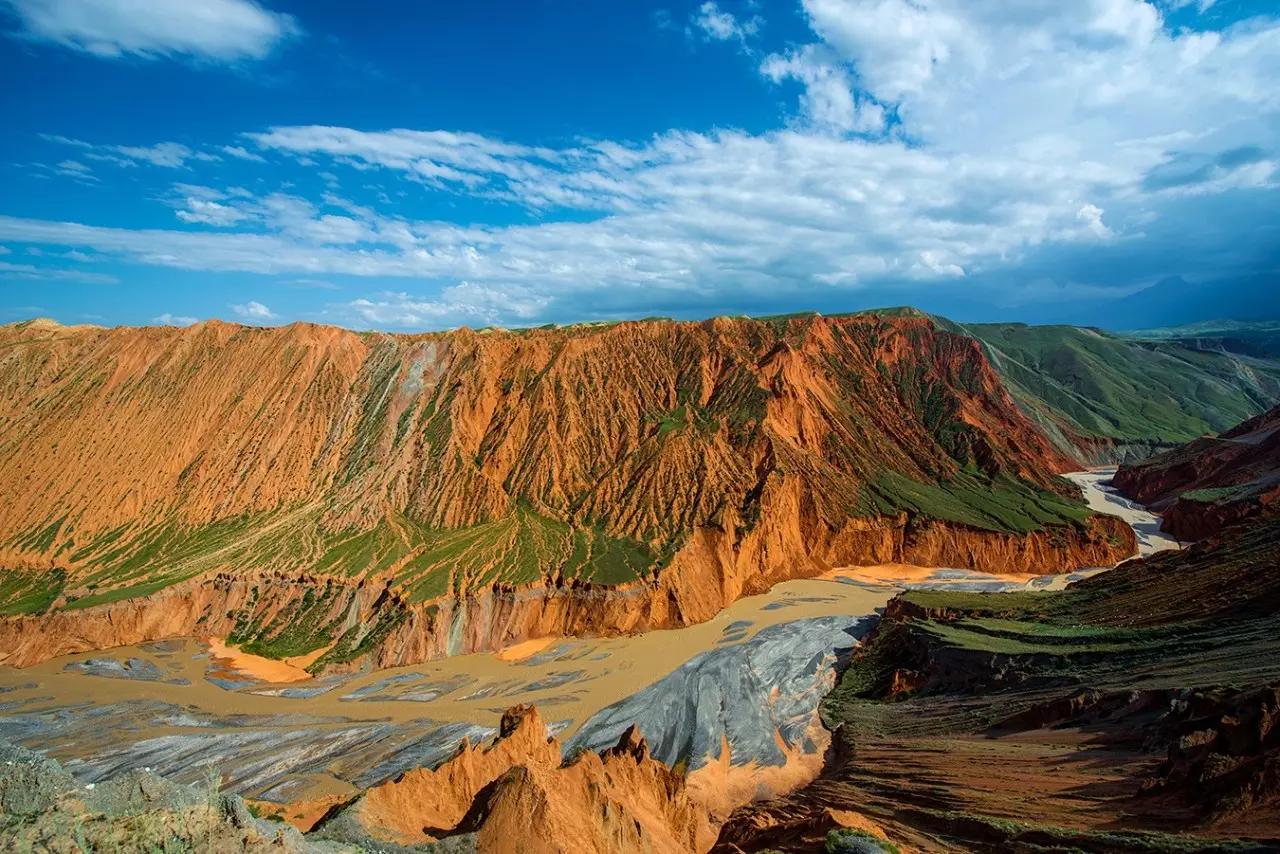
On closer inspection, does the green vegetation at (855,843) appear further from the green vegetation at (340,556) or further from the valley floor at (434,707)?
the green vegetation at (340,556)

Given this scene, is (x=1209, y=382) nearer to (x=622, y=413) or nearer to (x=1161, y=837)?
(x=622, y=413)

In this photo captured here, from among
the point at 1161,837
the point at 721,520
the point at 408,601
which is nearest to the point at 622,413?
the point at 721,520

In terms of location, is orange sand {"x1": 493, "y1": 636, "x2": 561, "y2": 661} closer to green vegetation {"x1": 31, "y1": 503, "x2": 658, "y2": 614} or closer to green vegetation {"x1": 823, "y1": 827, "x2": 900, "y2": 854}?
green vegetation {"x1": 31, "y1": 503, "x2": 658, "y2": 614}

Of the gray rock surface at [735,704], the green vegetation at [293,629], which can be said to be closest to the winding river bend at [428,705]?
the gray rock surface at [735,704]

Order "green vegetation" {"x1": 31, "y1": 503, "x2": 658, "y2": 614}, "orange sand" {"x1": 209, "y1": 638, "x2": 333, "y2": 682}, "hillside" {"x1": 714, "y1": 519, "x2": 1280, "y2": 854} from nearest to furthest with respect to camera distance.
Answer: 1. "hillside" {"x1": 714, "y1": 519, "x2": 1280, "y2": 854}
2. "orange sand" {"x1": 209, "y1": 638, "x2": 333, "y2": 682}
3. "green vegetation" {"x1": 31, "y1": 503, "x2": 658, "y2": 614}

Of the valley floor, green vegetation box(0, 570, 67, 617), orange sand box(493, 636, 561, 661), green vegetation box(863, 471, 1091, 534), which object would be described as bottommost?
the valley floor

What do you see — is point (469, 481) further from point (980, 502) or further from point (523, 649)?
point (980, 502)

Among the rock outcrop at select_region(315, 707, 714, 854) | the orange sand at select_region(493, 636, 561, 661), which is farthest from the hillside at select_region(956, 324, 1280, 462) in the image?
the rock outcrop at select_region(315, 707, 714, 854)
